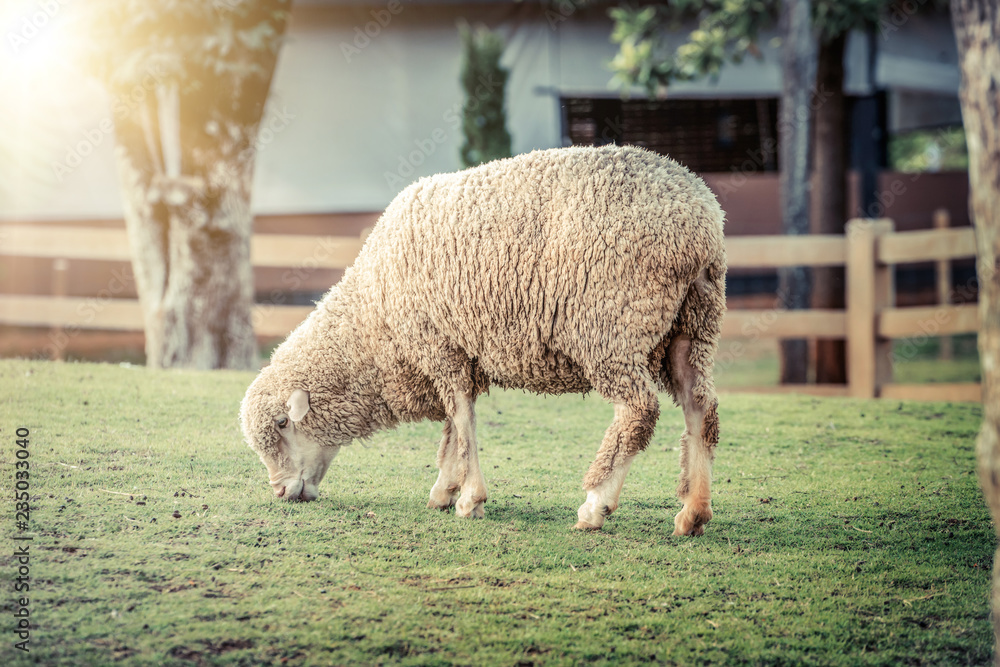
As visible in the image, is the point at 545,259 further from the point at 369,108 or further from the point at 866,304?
the point at 369,108

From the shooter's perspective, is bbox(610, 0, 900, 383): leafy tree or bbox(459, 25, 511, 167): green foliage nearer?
bbox(610, 0, 900, 383): leafy tree

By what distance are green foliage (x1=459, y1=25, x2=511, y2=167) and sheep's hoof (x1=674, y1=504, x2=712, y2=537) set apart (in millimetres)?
9200

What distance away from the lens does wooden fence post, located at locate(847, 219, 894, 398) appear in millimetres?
8250

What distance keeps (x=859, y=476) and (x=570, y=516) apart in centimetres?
188

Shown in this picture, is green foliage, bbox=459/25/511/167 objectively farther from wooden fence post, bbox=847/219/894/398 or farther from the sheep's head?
the sheep's head

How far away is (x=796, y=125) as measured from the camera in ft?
32.6

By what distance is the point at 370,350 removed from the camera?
4758 mm

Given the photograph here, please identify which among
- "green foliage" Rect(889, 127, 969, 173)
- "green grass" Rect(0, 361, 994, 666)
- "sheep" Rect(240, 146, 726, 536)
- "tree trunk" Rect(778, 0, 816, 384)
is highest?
"green foliage" Rect(889, 127, 969, 173)

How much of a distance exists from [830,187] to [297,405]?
790 centimetres

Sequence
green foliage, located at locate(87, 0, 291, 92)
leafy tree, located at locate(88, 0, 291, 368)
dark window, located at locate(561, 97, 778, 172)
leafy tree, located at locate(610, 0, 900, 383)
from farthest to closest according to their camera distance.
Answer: dark window, located at locate(561, 97, 778, 172)
leafy tree, located at locate(610, 0, 900, 383)
leafy tree, located at locate(88, 0, 291, 368)
green foliage, located at locate(87, 0, 291, 92)

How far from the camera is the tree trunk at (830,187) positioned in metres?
10.1

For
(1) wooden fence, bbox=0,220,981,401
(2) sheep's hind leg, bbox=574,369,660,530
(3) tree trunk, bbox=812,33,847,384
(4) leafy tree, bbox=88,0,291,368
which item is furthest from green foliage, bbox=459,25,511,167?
(2) sheep's hind leg, bbox=574,369,660,530

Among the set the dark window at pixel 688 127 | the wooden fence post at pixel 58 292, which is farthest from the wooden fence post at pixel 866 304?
the wooden fence post at pixel 58 292

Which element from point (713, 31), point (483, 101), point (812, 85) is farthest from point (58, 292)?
point (812, 85)
